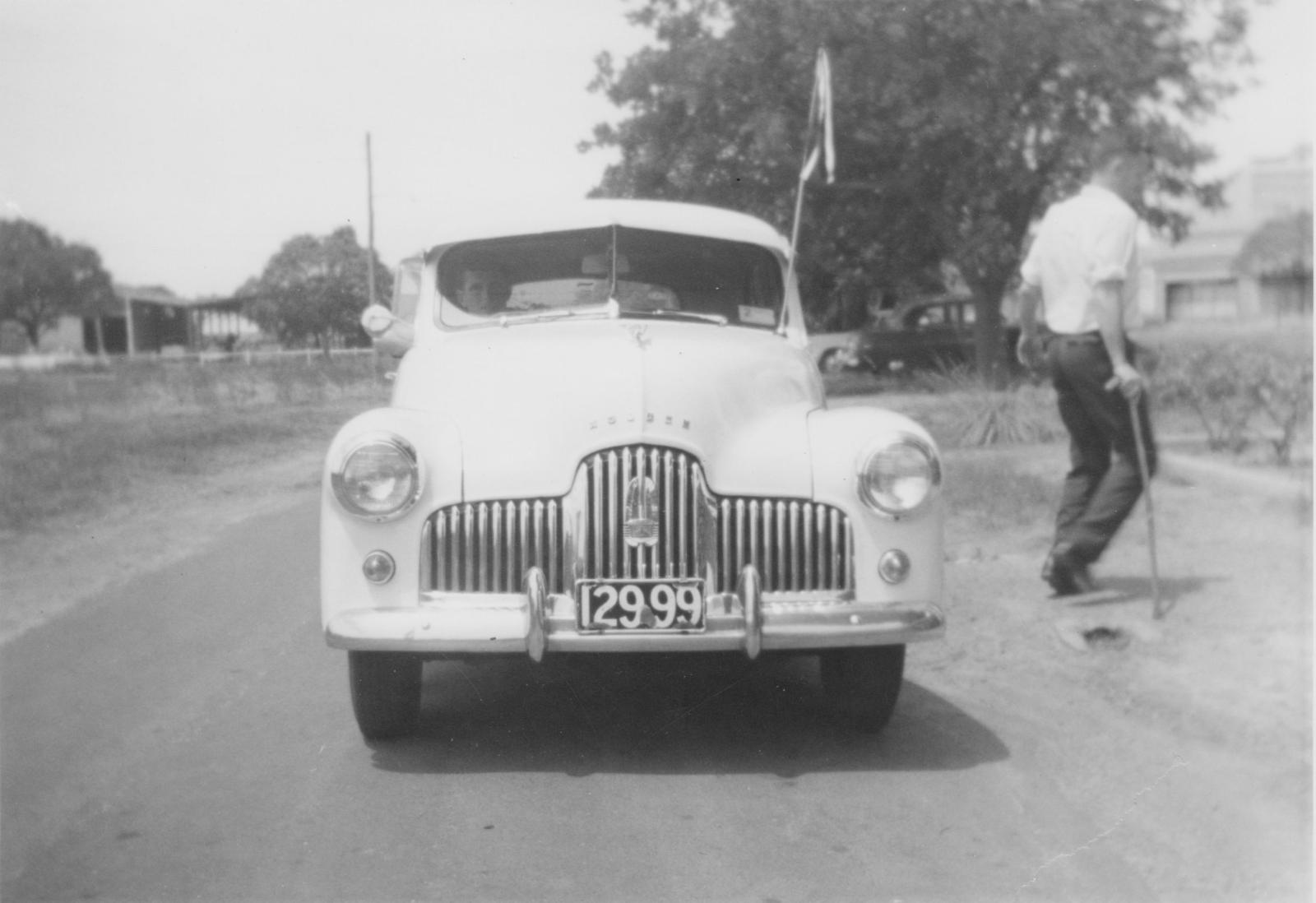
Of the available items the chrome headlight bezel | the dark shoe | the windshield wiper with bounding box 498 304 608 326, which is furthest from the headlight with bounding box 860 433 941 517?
the dark shoe

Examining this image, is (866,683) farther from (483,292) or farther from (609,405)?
(483,292)

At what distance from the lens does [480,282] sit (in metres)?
5.53

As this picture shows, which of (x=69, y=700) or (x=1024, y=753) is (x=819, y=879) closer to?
(x=1024, y=753)

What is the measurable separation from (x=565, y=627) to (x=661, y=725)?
0.82 m

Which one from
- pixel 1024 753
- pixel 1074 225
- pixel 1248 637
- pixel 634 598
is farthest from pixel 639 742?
pixel 1074 225

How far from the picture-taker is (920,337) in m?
26.6

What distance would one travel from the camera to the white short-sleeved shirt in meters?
5.68

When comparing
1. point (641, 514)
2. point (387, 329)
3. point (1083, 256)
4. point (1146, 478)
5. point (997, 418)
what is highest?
point (1083, 256)

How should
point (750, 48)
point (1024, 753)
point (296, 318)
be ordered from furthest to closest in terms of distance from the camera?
point (750, 48), point (296, 318), point (1024, 753)

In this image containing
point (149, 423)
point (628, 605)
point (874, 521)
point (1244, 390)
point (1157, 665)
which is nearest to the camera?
point (628, 605)

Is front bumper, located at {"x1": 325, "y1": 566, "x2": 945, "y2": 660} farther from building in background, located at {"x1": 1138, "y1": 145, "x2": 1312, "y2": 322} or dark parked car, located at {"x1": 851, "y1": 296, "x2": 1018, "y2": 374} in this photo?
dark parked car, located at {"x1": 851, "y1": 296, "x2": 1018, "y2": 374}

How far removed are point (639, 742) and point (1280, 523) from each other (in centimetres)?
434

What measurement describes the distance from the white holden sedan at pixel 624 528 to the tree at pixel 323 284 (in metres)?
3.03

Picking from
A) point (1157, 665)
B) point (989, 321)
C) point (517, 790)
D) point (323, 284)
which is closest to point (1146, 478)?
point (1157, 665)
